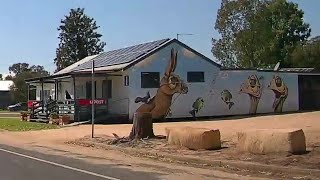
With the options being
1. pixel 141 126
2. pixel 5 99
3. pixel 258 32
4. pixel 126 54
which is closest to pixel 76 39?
pixel 5 99

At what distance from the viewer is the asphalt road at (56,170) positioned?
12367 millimetres

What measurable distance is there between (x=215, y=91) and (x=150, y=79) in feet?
17.1

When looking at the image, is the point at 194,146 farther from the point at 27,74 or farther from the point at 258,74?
the point at 27,74

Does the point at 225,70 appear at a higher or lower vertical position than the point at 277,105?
higher

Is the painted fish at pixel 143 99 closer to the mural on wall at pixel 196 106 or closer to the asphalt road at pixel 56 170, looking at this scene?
the mural on wall at pixel 196 106

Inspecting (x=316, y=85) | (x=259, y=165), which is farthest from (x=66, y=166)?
(x=316, y=85)

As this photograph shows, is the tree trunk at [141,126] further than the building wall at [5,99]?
No

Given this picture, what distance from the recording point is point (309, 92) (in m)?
43.6

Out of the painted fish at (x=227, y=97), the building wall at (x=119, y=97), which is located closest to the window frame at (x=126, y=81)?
the building wall at (x=119, y=97)

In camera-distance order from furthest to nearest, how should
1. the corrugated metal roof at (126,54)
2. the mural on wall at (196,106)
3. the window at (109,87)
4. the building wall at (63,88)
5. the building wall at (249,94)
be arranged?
the building wall at (63,88)
the building wall at (249,94)
the window at (109,87)
the mural on wall at (196,106)
the corrugated metal roof at (126,54)

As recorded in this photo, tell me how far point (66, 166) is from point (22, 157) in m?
3.00

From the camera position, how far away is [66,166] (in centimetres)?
1452

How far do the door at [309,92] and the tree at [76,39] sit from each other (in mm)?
47234

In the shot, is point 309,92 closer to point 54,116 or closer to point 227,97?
point 227,97
